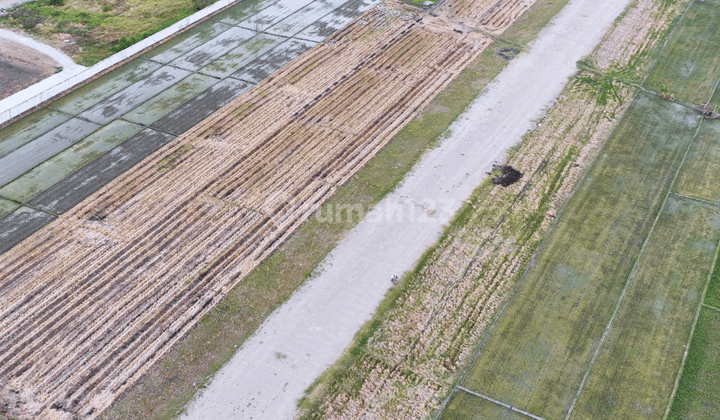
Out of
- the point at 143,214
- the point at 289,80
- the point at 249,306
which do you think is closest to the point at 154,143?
the point at 143,214

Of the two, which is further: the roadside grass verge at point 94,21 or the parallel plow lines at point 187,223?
the roadside grass verge at point 94,21

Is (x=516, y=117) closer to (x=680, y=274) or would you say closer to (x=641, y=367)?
(x=680, y=274)

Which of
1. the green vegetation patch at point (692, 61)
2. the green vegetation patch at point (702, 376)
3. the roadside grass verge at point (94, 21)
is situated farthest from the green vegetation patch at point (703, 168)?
the roadside grass verge at point (94, 21)

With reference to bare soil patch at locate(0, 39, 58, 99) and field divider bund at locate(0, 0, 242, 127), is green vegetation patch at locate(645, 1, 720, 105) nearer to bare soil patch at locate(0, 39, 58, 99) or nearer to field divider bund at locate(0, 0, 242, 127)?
field divider bund at locate(0, 0, 242, 127)

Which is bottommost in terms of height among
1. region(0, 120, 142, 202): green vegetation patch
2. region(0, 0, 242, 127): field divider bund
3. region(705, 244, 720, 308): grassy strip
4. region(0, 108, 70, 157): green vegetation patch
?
region(705, 244, 720, 308): grassy strip

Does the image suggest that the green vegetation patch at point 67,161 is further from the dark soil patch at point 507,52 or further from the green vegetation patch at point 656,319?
the green vegetation patch at point 656,319

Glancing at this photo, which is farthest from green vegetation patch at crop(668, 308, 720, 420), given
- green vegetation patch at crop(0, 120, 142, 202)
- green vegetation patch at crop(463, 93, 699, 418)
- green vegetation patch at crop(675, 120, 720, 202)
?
green vegetation patch at crop(0, 120, 142, 202)
